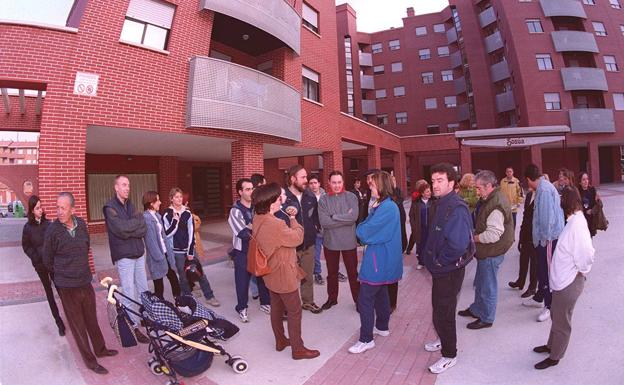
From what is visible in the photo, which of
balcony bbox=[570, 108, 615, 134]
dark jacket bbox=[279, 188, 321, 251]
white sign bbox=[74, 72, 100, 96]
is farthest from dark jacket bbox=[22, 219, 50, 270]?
balcony bbox=[570, 108, 615, 134]

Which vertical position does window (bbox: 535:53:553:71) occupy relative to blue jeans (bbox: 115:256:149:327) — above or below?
above

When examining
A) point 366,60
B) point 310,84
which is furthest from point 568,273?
point 366,60

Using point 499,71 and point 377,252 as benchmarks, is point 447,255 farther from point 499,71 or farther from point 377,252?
point 499,71

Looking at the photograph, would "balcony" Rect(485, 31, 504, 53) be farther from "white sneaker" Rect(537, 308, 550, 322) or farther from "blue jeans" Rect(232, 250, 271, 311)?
"blue jeans" Rect(232, 250, 271, 311)

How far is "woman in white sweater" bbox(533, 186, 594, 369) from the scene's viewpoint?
9.57ft

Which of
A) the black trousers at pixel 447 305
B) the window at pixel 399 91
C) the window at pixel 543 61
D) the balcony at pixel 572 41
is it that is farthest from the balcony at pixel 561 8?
the black trousers at pixel 447 305

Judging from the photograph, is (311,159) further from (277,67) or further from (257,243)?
(257,243)

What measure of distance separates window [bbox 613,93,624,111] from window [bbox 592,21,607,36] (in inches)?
219

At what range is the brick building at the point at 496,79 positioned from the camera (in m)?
24.8

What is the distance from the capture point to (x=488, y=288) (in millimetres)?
3957

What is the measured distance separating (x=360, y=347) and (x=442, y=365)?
0.84 meters

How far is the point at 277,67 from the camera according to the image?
11125mm

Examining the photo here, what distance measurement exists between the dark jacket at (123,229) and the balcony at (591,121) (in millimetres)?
29790

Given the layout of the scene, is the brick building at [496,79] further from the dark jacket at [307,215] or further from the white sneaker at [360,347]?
the white sneaker at [360,347]
